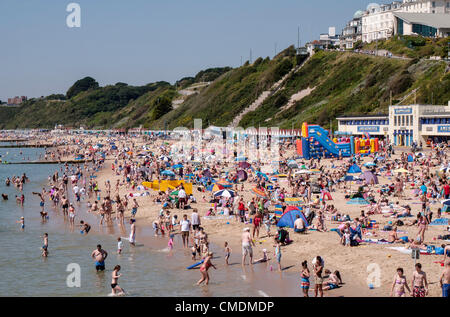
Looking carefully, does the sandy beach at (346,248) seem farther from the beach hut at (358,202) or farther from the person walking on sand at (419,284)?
the person walking on sand at (419,284)

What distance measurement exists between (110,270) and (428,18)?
89.3m

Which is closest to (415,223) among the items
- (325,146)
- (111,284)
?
(111,284)

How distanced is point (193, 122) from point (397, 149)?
64.5m

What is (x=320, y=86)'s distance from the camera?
90188mm

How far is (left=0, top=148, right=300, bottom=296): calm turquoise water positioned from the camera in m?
14.5

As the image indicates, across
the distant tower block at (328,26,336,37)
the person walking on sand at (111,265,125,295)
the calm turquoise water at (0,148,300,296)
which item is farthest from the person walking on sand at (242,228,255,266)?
the distant tower block at (328,26,336,37)

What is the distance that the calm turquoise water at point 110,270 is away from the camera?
14.5 meters

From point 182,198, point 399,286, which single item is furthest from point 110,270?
point 399,286

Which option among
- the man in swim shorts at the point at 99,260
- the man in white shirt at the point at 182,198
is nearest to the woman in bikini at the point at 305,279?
the man in swim shorts at the point at 99,260

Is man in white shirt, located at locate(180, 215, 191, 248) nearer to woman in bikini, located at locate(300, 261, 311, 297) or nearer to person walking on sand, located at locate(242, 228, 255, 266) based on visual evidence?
person walking on sand, located at locate(242, 228, 255, 266)

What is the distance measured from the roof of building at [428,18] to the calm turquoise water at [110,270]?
80.0 metres

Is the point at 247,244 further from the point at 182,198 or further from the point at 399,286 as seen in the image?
the point at 182,198
